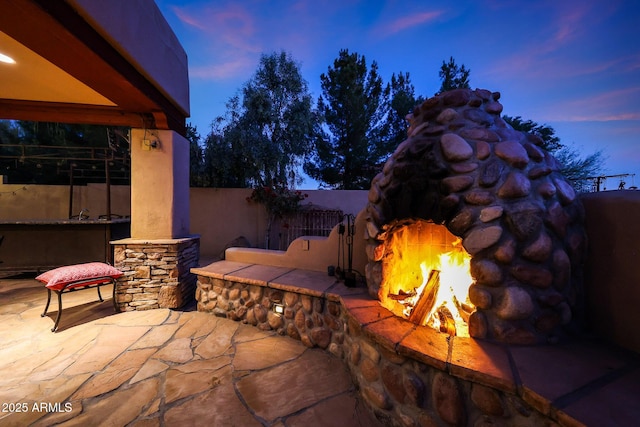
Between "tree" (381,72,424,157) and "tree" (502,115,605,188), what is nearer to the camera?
"tree" (381,72,424,157)

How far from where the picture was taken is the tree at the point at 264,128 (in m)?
8.67

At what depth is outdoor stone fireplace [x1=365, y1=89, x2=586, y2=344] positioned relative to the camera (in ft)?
5.67

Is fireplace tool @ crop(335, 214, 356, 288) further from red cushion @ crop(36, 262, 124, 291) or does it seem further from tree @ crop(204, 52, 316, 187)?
tree @ crop(204, 52, 316, 187)

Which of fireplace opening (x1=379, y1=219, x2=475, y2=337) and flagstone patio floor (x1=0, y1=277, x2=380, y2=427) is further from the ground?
fireplace opening (x1=379, y1=219, x2=475, y2=337)

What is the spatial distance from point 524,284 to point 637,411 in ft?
2.42

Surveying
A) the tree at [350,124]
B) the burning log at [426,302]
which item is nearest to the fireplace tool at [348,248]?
the burning log at [426,302]

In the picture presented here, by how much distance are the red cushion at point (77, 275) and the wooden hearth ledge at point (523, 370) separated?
3.90m

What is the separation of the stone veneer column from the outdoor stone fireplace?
3.64 meters

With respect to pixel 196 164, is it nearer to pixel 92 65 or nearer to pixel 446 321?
pixel 92 65

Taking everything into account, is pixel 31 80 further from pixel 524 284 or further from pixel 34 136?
pixel 34 136

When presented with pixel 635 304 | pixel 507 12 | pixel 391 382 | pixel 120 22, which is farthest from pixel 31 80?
pixel 507 12

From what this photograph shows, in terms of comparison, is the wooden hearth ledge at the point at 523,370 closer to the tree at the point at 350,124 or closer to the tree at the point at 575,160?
the tree at the point at 350,124

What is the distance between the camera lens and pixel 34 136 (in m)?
11.5

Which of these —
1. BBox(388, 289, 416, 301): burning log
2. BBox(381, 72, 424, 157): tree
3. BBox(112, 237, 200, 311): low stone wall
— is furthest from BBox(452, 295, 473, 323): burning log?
BBox(381, 72, 424, 157): tree
